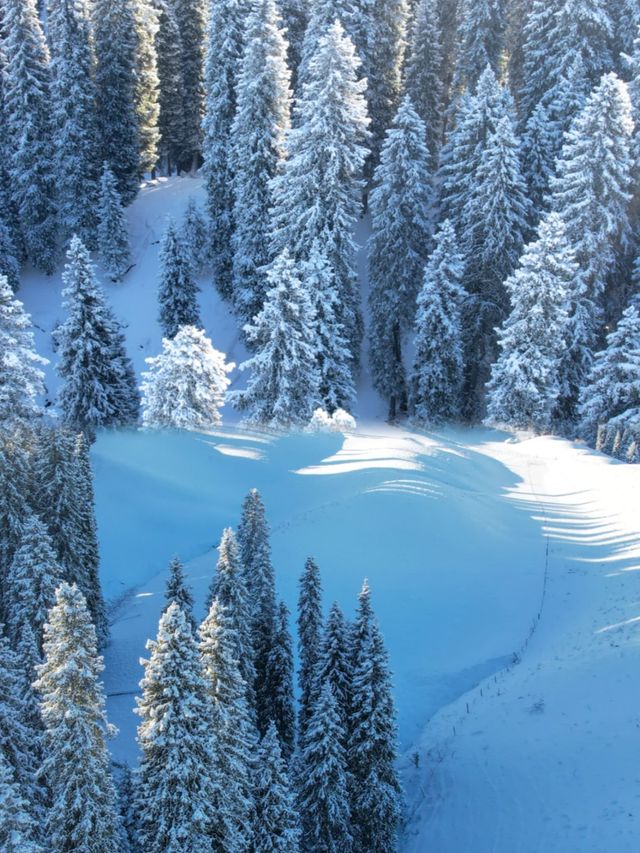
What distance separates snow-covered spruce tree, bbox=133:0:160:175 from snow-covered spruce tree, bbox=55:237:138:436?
22.2 m

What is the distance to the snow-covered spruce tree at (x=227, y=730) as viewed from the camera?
1489cm

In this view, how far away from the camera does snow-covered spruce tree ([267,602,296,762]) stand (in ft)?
70.5

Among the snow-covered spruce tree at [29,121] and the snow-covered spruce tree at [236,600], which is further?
the snow-covered spruce tree at [29,121]

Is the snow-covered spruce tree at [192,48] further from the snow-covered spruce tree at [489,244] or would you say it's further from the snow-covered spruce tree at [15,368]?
the snow-covered spruce tree at [15,368]

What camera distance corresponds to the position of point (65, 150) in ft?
171

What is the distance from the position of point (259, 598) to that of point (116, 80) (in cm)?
4264

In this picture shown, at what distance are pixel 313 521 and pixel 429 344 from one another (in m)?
12.9

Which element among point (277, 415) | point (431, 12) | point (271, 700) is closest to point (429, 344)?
point (277, 415)

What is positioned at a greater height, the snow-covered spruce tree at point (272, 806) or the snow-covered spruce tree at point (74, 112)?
the snow-covered spruce tree at point (74, 112)

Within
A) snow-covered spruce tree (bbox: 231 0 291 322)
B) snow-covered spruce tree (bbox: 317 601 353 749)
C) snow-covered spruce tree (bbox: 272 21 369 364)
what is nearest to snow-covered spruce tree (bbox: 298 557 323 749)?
snow-covered spruce tree (bbox: 317 601 353 749)

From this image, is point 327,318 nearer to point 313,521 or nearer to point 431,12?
point 313,521

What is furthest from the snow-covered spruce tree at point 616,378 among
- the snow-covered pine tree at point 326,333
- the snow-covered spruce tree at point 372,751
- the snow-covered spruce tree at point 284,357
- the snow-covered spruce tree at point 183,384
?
the snow-covered spruce tree at point 372,751

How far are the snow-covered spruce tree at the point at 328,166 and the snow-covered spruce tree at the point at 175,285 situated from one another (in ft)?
26.9

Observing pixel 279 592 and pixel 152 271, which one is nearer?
pixel 279 592
